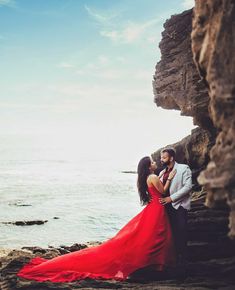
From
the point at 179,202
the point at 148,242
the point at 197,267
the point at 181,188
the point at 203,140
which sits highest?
the point at 203,140

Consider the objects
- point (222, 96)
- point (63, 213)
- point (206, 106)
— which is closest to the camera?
point (222, 96)

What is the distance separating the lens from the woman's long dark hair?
8719mm

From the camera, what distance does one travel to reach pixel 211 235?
8961 millimetres

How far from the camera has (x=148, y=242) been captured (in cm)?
852

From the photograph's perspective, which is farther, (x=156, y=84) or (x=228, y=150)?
(x=156, y=84)

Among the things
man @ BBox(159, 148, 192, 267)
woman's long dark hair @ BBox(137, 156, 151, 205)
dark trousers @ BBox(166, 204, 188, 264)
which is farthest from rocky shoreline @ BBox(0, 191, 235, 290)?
woman's long dark hair @ BBox(137, 156, 151, 205)

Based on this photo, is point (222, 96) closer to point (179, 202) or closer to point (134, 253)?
point (179, 202)

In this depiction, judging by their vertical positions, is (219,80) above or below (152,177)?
above

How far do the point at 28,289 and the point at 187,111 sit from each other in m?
6.28

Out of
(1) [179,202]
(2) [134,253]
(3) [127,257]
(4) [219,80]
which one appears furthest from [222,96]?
(3) [127,257]

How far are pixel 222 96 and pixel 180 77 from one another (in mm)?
6457

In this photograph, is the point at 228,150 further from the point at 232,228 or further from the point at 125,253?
the point at 125,253

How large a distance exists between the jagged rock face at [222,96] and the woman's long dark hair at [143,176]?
13.5 feet

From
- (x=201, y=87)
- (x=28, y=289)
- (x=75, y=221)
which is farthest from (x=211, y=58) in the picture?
(x=75, y=221)
